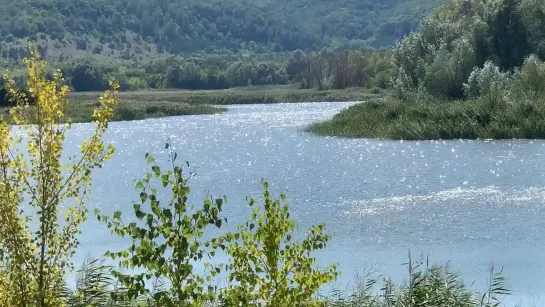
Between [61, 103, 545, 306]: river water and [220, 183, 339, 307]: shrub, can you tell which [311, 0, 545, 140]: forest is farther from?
[220, 183, 339, 307]: shrub

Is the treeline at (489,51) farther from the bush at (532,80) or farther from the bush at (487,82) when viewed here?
the bush at (532,80)

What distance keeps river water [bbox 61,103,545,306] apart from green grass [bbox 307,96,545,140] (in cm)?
138

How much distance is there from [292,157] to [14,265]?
1566 inches

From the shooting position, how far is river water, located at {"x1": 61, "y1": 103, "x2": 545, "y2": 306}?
21938 mm

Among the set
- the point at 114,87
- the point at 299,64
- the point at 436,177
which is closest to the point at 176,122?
the point at 436,177

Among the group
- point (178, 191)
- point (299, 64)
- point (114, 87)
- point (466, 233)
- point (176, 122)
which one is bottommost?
point (466, 233)

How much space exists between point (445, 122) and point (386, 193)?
2079 cm

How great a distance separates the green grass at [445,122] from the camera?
5025cm

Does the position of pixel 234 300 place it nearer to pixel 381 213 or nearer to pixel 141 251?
pixel 141 251

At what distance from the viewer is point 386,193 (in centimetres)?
3384

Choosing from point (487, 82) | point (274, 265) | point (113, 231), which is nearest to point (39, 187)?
point (113, 231)

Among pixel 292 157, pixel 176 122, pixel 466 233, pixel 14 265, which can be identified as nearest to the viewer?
pixel 14 265

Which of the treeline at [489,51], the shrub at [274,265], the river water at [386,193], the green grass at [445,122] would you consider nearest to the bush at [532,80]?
the treeline at [489,51]

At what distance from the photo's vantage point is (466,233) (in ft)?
80.9
